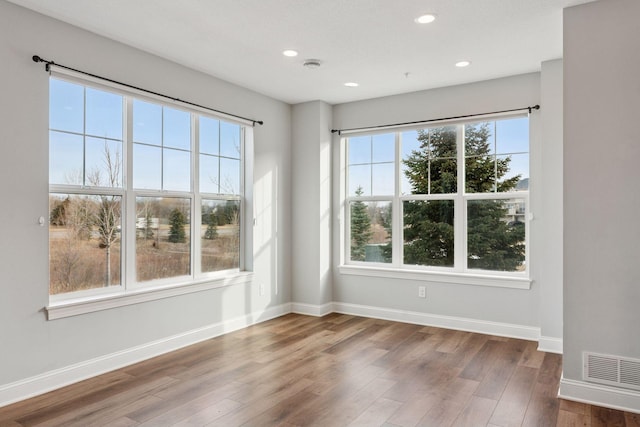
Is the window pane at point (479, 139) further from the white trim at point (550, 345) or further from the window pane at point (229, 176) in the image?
the window pane at point (229, 176)

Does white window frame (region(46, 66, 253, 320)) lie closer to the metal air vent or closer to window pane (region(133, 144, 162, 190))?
window pane (region(133, 144, 162, 190))

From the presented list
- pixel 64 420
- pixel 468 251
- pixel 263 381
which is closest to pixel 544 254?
pixel 468 251

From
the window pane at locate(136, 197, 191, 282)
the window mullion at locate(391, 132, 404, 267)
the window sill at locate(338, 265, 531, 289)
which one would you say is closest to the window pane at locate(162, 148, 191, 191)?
the window pane at locate(136, 197, 191, 282)

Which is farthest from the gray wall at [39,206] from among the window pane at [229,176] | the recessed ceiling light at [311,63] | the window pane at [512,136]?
the window pane at [512,136]

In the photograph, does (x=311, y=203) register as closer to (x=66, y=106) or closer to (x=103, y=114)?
(x=103, y=114)

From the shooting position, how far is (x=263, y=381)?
3.22 metres

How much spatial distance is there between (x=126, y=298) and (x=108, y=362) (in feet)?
1.68

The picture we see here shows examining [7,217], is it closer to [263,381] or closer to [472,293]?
[263,381]

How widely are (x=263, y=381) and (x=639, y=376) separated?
2538 mm

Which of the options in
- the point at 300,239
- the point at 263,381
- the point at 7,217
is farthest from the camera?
the point at 300,239

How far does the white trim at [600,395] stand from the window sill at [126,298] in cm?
317

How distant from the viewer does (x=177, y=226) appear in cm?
414

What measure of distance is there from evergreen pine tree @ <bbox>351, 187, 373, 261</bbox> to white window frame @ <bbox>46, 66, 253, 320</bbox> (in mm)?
1410

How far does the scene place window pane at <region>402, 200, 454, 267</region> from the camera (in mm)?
4848
